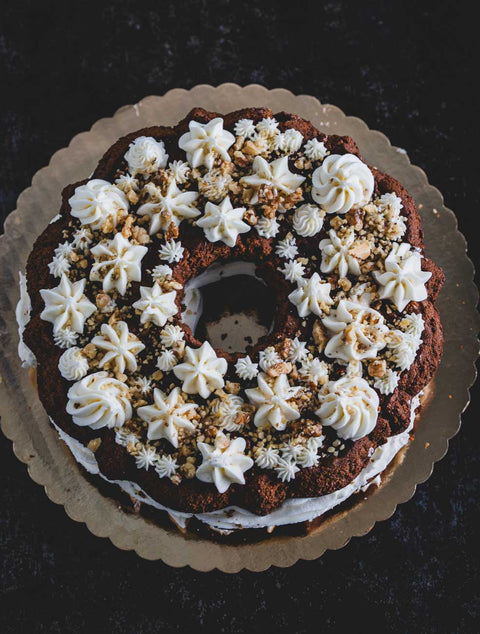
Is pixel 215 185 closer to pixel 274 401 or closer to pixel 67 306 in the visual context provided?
pixel 67 306

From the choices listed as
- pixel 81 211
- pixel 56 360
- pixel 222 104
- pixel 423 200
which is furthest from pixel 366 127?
pixel 56 360

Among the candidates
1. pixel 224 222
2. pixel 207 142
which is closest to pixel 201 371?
pixel 224 222

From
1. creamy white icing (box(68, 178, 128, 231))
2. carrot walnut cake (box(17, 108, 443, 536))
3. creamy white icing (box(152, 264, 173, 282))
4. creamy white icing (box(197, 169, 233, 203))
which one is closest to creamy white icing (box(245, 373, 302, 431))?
carrot walnut cake (box(17, 108, 443, 536))

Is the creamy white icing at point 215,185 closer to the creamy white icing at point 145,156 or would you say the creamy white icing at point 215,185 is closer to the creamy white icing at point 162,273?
the creamy white icing at point 145,156

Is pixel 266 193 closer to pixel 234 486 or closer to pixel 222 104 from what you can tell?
pixel 222 104

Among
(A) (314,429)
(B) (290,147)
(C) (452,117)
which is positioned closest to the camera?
(A) (314,429)

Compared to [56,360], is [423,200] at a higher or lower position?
higher
